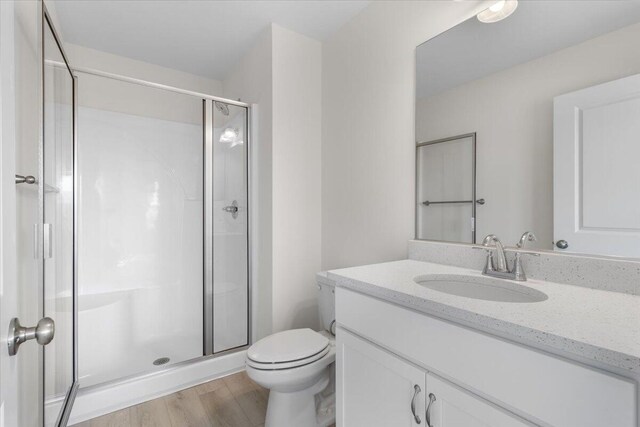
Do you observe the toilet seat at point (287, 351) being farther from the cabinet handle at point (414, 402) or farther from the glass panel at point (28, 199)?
the glass panel at point (28, 199)

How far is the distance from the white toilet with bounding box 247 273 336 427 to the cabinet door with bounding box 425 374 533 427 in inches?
25.3

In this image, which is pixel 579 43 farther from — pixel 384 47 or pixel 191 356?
pixel 191 356

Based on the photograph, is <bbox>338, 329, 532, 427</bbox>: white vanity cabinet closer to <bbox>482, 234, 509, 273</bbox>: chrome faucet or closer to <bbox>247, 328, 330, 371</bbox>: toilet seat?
<bbox>247, 328, 330, 371</bbox>: toilet seat

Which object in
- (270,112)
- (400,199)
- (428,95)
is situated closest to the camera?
(428,95)

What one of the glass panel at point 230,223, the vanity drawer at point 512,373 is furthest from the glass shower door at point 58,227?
the vanity drawer at point 512,373

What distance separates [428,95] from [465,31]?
1.00ft

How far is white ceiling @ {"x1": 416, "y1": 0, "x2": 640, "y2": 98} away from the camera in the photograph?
3.31 ft

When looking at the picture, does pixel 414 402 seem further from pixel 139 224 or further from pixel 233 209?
pixel 139 224

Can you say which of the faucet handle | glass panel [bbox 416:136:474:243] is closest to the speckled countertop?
the faucet handle

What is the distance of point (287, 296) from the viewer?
6.69ft

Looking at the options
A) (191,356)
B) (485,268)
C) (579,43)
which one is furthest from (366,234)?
(191,356)

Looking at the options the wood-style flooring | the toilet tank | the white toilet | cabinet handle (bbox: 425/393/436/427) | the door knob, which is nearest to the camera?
the door knob

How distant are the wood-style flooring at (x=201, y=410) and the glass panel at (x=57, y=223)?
330 mm

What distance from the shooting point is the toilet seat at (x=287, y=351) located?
1.32 metres
